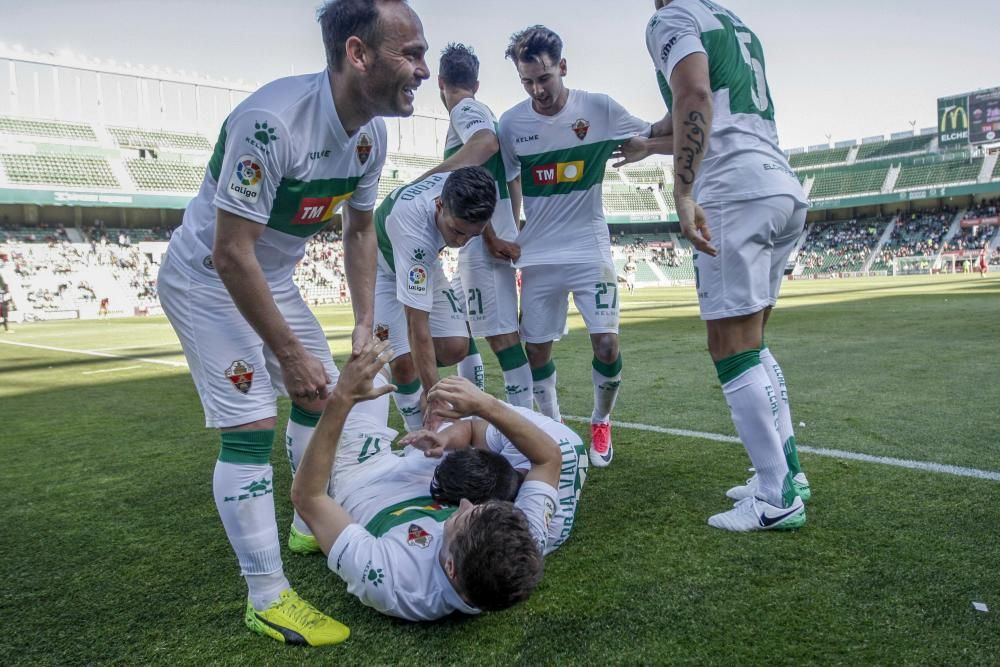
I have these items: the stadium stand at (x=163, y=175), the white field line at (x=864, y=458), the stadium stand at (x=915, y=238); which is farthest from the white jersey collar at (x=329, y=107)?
the stadium stand at (x=915, y=238)

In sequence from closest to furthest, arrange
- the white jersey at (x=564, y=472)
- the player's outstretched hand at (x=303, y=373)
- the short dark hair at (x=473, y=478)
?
1. the player's outstretched hand at (x=303, y=373)
2. the short dark hair at (x=473, y=478)
3. the white jersey at (x=564, y=472)

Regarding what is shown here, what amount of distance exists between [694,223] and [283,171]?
1.74 m

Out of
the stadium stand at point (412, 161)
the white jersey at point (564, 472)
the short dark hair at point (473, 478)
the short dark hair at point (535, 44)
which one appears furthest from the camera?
the stadium stand at point (412, 161)

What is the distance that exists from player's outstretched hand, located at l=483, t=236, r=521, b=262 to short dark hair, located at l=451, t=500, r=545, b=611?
2.83 meters

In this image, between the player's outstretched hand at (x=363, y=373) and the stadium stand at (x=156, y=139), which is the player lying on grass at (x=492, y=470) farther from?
the stadium stand at (x=156, y=139)

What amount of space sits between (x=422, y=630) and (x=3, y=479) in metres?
4.02

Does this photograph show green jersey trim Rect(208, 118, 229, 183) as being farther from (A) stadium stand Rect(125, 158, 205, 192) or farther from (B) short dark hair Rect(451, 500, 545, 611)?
(A) stadium stand Rect(125, 158, 205, 192)

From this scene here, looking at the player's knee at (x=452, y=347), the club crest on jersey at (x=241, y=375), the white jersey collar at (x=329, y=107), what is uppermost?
the white jersey collar at (x=329, y=107)

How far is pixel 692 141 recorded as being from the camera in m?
3.16

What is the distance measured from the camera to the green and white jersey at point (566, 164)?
16.2ft

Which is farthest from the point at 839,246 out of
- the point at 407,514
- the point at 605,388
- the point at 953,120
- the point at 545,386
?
the point at 407,514

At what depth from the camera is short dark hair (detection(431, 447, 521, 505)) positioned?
2941mm

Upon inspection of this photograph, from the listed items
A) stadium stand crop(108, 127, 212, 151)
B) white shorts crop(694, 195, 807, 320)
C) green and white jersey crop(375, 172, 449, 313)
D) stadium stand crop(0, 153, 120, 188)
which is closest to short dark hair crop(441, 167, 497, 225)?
green and white jersey crop(375, 172, 449, 313)

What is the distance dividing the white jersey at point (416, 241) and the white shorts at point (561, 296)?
82 centimetres
